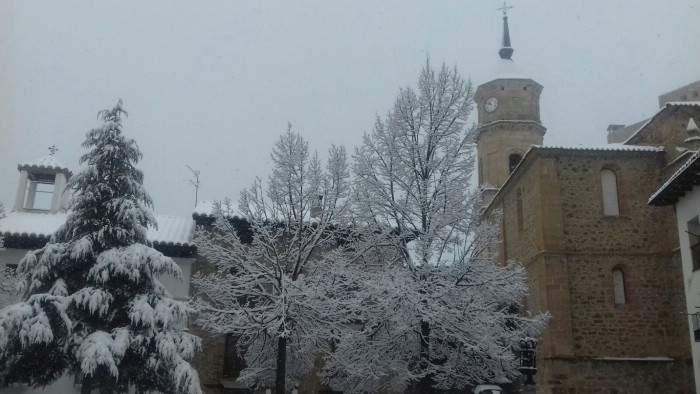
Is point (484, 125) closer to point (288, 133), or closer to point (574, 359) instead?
point (574, 359)

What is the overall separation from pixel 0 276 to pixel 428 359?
11280 mm

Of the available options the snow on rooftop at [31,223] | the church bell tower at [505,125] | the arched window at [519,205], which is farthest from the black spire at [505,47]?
the snow on rooftop at [31,223]

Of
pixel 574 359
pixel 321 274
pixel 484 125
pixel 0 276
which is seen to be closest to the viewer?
pixel 321 274

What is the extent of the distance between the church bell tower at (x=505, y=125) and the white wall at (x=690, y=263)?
621 inches

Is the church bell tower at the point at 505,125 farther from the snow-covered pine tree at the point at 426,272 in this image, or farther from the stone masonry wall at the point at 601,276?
the snow-covered pine tree at the point at 426,272

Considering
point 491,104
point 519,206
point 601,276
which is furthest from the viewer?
point 491,104

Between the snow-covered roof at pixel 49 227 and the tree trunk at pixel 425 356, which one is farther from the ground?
the snow-covered roof at pixel 49 227

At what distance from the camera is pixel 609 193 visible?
2378 cm

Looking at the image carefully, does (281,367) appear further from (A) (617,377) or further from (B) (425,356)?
(A) (617,377)

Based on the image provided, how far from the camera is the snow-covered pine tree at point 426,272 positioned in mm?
15141

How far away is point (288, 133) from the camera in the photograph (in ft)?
58.2

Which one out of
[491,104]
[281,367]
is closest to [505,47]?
[491,104]

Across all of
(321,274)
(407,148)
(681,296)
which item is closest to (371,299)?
(321,274)

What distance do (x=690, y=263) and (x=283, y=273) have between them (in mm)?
10874
